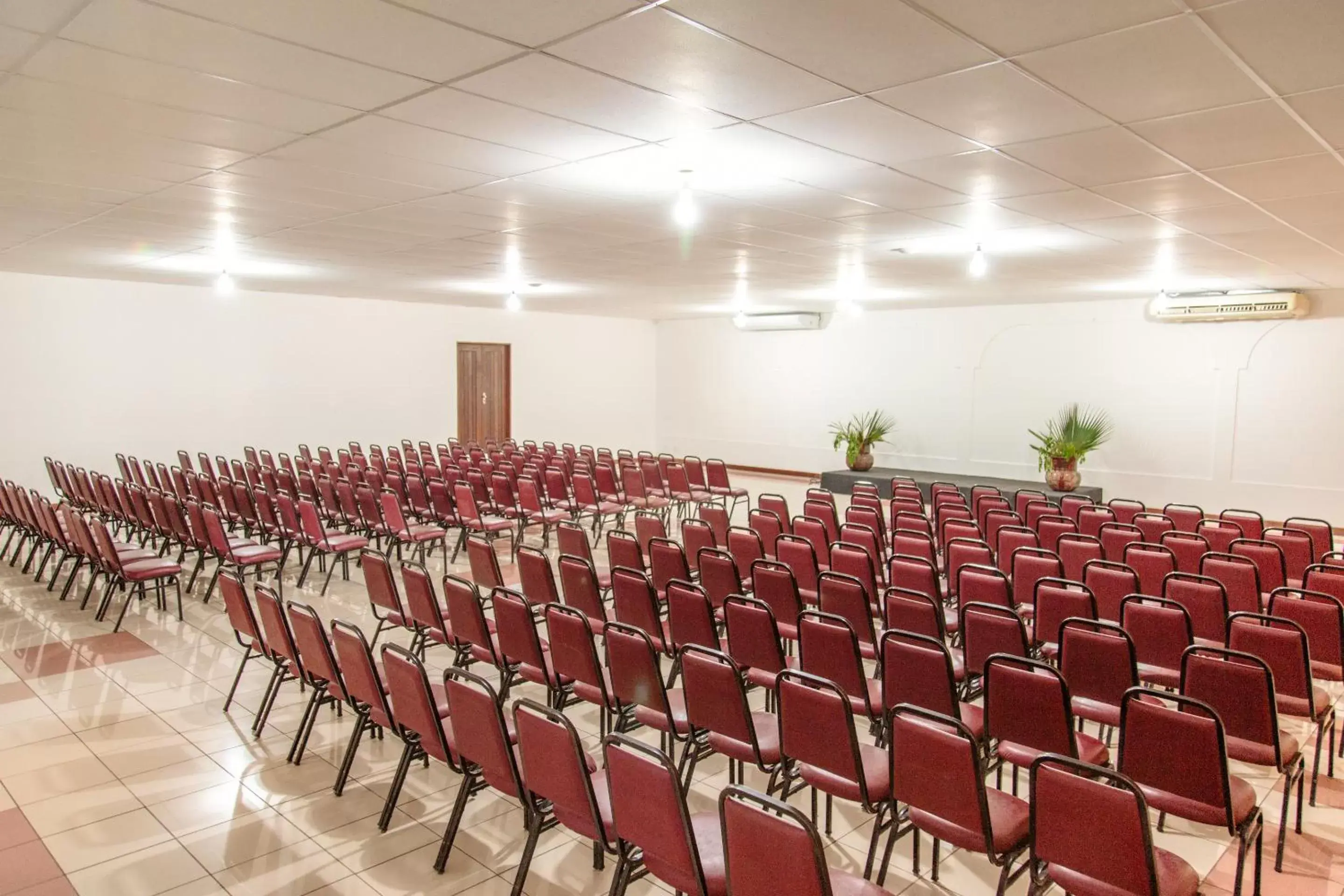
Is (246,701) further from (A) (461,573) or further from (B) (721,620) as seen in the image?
(A) (461,573)

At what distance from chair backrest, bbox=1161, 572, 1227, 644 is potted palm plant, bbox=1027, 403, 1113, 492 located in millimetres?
8160

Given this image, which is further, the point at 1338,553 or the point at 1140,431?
the point at 1140,431

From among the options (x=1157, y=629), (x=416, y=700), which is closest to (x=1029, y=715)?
(x=1157, y=629)

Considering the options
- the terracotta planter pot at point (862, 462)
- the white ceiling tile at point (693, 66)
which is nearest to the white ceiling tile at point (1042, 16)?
the white ceiling tile at point (693, 66)

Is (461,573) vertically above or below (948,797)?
below

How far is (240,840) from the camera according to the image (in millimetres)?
3723

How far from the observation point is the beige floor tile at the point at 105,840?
11.8ft

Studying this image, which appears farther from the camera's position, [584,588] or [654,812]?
[584,588]

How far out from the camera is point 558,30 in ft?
10.2

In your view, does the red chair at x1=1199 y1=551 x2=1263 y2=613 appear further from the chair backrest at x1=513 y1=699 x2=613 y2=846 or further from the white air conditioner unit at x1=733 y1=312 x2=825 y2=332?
the white air conditioner unit at x1=733 y1=312 x2=825 y2=332

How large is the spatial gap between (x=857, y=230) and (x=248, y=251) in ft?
21.7

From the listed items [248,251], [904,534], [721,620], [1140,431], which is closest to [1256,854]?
[721,620]

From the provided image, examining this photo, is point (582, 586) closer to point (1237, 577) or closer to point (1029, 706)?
point (1029, 706)

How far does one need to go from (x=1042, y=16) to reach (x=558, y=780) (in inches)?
123
